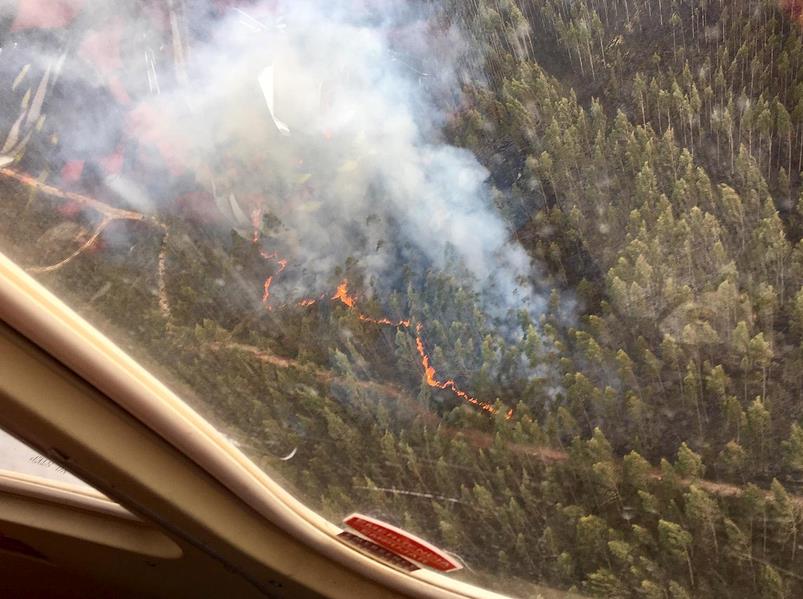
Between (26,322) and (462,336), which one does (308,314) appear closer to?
(462,336)

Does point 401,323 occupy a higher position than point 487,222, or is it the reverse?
point 487,222

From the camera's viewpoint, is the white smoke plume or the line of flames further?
the line of flames

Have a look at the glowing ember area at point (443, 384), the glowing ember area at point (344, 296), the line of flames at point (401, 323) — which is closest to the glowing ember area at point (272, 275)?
the line of flames at point (401, 323)

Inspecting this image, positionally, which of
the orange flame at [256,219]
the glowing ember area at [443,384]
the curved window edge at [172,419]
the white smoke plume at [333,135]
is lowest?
the curved window edge at [172,419]

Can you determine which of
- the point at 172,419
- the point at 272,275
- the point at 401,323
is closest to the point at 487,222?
the point at 401,323

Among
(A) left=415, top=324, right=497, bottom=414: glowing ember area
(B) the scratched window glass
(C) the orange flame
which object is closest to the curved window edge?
(B) the scratched window glass

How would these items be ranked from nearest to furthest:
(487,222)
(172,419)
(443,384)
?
(487,222) → (443,384) → (172,419)

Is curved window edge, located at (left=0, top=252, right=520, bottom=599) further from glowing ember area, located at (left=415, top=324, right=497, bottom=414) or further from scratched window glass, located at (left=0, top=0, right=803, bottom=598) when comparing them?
glowing ember area, located at (left=415, top=324, right=497, bottom=414)

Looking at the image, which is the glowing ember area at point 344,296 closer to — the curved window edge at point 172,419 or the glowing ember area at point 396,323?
the glowing ember area at point 396,323

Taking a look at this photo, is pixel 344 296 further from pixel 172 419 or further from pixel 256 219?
pixel 172 419
